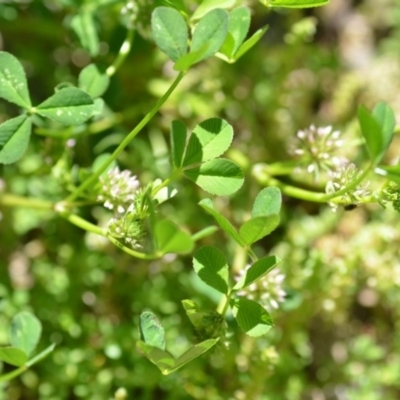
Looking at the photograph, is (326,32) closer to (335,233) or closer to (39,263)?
(335,233)

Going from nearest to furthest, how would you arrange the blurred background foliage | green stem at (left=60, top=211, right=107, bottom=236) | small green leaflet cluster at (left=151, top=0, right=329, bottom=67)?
small green leaflet cluster at (left=151, top=0, right=329, bottom=67) → green stem at (left=60, top=211, right=107, bottom=236) → the blurred background foliage

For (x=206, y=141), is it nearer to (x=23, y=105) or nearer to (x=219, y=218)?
(x=219, y=218)

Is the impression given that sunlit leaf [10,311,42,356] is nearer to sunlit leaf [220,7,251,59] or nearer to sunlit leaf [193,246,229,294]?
sunlit leaf [193,246,229,294]

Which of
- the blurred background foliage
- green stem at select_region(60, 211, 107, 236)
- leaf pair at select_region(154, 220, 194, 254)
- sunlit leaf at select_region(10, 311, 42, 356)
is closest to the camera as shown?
leaf pair at select_region(154, 220, 194, 254)

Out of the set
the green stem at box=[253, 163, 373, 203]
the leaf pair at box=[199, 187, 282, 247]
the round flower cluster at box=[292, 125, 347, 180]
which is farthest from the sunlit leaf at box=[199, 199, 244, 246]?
the round flower cluster at box=[292, 125, 347, 180]

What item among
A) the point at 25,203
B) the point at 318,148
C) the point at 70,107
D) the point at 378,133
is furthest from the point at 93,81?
the point at 378,133

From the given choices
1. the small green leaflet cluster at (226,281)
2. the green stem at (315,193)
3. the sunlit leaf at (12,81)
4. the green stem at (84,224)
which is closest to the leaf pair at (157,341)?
the small green leaflet cluster at (226,281)
